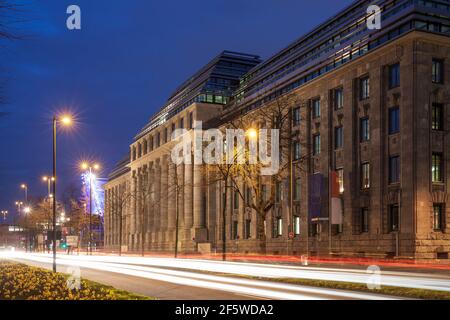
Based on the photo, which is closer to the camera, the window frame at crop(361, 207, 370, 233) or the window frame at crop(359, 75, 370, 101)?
the window frame at crop(361, 207, 370, 233)

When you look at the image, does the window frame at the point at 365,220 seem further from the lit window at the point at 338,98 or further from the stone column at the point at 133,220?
the stone column at the point at 133,220

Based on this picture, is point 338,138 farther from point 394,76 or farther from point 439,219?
point 439,219

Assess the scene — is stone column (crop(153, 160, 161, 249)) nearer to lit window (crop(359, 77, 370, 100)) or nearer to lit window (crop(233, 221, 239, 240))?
lit window (crop(233, 221, 239, 240))

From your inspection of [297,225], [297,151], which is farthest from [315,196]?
[297,151]

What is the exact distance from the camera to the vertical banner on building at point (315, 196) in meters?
45.6

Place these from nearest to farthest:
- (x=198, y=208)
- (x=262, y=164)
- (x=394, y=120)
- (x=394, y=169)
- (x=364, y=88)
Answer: (x=394, y=169) → (x=394, y=120) → (x=364, y=88) → (x=262, y=164) → (x=198, y=208)

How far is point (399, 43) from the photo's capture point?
43844 mm

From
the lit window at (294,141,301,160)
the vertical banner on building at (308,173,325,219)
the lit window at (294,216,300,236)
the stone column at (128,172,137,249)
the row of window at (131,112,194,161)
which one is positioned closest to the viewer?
the vertical banner on building at (308,173,325,219)

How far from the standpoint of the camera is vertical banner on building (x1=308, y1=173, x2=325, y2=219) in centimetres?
4564

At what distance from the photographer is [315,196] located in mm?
46969

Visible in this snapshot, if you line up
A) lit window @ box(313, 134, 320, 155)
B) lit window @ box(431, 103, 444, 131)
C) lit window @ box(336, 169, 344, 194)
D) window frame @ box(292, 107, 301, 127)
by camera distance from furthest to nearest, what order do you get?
window frame @ box(292, 107, 301, 127)
lit window @ box(313, 134, 320, 155)
lit window @ box(336, 169, 344, 194)
lit window @ box(431, 103, 444, 131)

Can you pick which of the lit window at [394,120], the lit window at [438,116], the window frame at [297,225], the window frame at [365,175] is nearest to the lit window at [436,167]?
the lit window at [438,116]

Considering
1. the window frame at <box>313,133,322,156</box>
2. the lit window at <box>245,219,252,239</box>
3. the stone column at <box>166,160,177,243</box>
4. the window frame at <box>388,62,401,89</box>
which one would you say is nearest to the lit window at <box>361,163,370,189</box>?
the window frame at <box>388,62,401,89</box>
